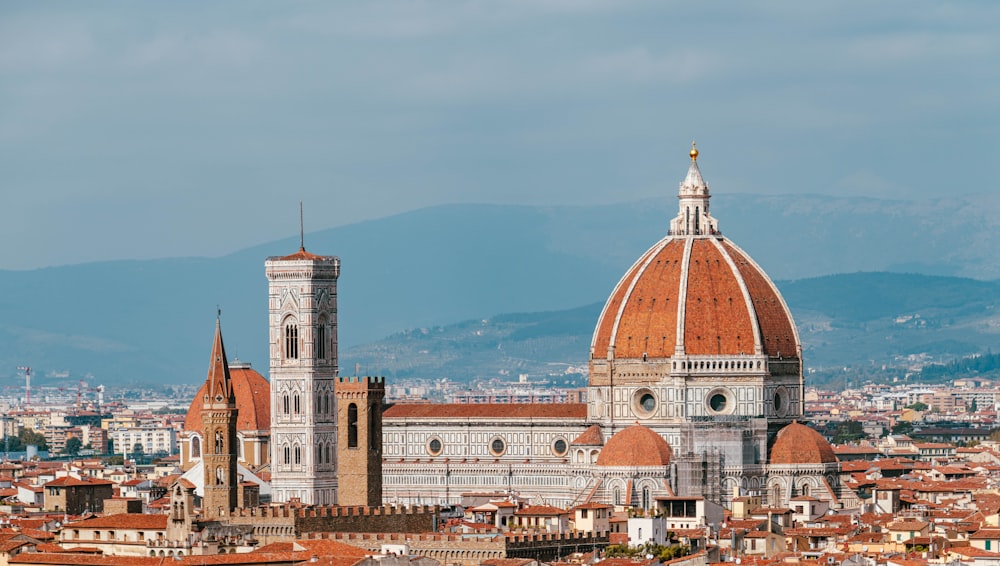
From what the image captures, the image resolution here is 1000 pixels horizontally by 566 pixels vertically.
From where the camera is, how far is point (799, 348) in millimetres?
104938

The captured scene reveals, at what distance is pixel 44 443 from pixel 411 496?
92911 millimetres

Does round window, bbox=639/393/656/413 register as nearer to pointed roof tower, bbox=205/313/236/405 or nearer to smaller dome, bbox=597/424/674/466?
smaller dome, bbox=597/424/674/466

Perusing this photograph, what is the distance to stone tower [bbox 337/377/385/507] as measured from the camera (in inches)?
3561

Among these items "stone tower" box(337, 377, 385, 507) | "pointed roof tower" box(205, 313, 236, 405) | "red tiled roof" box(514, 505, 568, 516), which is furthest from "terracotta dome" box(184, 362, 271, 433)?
"pointed roof tower" box(205, 313, 236, 405)

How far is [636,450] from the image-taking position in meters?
98.6

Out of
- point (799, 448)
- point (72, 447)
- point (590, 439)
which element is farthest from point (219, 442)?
point (72, 447)

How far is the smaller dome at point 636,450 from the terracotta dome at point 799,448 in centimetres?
386

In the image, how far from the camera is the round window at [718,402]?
103 m

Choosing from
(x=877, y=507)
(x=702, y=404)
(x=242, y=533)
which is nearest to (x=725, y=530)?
(x=242, y=533)

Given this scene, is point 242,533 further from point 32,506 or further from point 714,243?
point 714,243

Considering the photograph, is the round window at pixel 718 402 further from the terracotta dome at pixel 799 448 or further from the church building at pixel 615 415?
the terracotta dome at pixel 799 448

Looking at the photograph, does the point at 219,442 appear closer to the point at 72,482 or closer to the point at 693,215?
the point at 72,482

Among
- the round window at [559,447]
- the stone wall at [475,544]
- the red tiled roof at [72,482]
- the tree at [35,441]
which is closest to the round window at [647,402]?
the round window at [559,447]

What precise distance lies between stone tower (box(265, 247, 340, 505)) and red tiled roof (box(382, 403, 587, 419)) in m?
14.3
